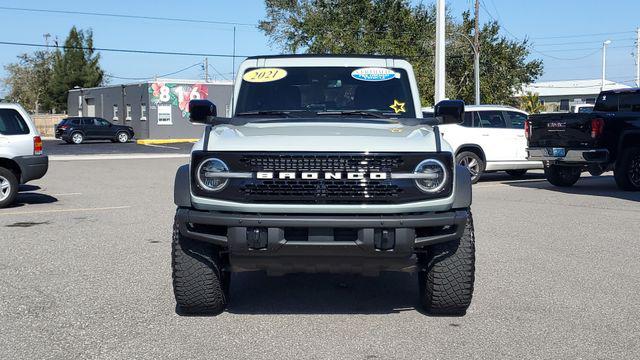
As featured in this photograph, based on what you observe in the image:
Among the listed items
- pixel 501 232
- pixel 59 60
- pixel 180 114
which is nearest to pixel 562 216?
pixel 501 232

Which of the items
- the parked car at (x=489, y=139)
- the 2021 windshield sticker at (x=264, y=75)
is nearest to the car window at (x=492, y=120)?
the parked car at (x=489, y=139)

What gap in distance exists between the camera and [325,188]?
4980mm

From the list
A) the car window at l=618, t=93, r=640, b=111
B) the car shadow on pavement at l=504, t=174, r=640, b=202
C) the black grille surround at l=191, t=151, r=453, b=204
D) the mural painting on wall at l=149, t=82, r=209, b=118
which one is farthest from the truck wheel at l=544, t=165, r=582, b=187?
the mural painting on wall at l=149, t=82, r=209, b=118

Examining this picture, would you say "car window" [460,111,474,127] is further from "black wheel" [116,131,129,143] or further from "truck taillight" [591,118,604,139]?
"black wheel" [116,131,129,143]

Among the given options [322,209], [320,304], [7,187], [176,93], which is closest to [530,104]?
[176,93]

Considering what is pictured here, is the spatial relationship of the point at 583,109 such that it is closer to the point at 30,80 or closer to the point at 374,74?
the point at 374,74

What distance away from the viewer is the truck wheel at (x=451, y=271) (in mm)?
5340

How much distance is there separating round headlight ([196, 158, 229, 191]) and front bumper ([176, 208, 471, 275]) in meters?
0.19

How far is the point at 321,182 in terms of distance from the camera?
16.4ft

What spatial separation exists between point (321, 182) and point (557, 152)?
11068 millimetres

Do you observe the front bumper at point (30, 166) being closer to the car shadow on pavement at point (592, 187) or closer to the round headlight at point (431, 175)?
the round headlight at point (431, 175)

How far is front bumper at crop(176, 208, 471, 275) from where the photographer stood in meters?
4.86

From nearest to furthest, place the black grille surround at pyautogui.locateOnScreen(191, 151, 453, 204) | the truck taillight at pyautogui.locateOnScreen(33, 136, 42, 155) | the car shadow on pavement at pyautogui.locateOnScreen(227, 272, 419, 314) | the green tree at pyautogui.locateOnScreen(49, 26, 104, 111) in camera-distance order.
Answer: the black grille surround at pyautogui.locateOnScreen(191, 151, 453, 204) → the car shadow on pavement at pyautogui.locateOnScreen(227, 272, 419, 314) → the truck taillight at pyautogui.locateOnScreen(33, 136, 42, 155) → the green tree at pyautogui.locateOnScreen(49, 26, 104, 111)

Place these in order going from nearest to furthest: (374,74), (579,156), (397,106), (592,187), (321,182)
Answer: (321,182), (397,106), (374,74), (579,156), (592,187)
